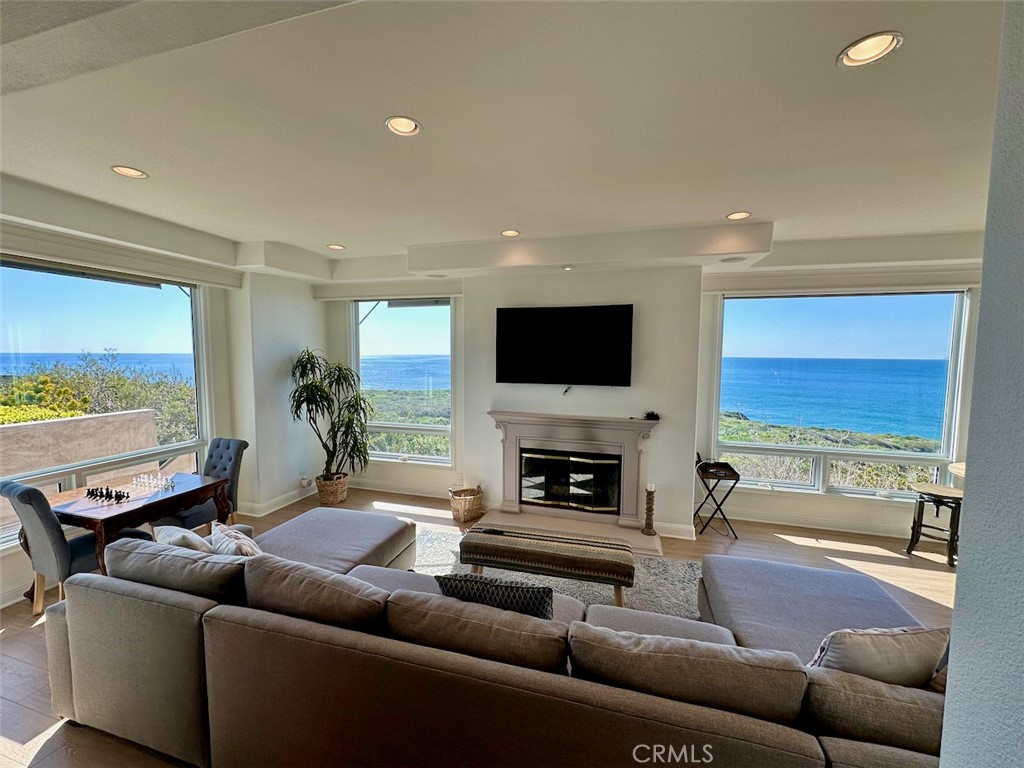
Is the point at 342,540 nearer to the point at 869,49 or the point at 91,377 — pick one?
the point at 91,377

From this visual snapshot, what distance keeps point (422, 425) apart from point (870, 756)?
4.52m

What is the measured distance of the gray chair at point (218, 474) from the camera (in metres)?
3.11

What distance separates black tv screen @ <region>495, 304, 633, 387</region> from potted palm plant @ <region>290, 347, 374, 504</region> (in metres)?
1.79

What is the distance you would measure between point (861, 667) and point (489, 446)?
3.51 meters

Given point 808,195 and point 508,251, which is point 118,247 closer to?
point 508,251

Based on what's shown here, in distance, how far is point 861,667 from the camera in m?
1.18

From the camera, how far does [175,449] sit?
3863mm

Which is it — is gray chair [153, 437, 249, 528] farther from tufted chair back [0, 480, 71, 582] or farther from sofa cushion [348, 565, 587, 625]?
sofa cushion [348, 565, 587, 625]

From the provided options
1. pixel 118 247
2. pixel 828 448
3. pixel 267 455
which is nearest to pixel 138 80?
pixel 118 247

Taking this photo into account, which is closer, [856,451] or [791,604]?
[791,604]


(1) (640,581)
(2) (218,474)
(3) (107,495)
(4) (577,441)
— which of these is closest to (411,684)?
(1) (640,581)

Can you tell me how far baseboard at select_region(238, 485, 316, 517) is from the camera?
429 cm

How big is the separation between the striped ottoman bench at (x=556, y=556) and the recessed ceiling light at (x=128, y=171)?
2.86 meters

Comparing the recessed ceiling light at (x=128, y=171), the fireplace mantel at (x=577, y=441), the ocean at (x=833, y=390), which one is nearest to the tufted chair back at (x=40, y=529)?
the ocean at (x=833, y=390)
